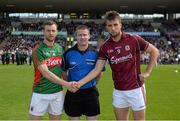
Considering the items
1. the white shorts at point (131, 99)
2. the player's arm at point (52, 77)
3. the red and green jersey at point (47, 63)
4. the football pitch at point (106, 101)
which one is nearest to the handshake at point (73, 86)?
the player's arm at point (52, 77)

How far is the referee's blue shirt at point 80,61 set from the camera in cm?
682

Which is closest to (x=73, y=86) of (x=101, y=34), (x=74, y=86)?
(x=74, y=86)

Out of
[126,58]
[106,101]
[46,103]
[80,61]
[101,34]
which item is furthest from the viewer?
[101,34]

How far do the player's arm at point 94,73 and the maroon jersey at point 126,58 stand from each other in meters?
0.17

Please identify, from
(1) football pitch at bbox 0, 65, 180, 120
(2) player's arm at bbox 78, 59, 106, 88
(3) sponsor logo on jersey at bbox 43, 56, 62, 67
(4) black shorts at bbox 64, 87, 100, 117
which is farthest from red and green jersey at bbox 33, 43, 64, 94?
(1) football pitch at bbox 0, 65, 180, 120

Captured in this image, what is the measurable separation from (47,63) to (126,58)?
1.29 meters

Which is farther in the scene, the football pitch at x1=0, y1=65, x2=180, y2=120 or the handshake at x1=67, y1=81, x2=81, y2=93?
the football pitch at x1=0, y1=65, x2=180, y2=120

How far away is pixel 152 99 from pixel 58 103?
7628 millimetres

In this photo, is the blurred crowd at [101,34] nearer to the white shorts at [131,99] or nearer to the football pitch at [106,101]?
the football pitch at [106,101]

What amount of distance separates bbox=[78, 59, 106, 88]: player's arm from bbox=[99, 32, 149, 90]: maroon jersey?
0.17 meters

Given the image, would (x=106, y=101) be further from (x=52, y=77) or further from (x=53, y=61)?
(x=52, y=77)

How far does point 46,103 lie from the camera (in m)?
6.95

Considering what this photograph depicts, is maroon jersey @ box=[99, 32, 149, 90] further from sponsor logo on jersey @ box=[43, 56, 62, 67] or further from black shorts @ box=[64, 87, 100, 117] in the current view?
sponsor logo on jersey @ box=[43, 56, 62, 67]

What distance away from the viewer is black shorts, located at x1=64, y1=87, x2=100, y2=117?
22.6 ft
